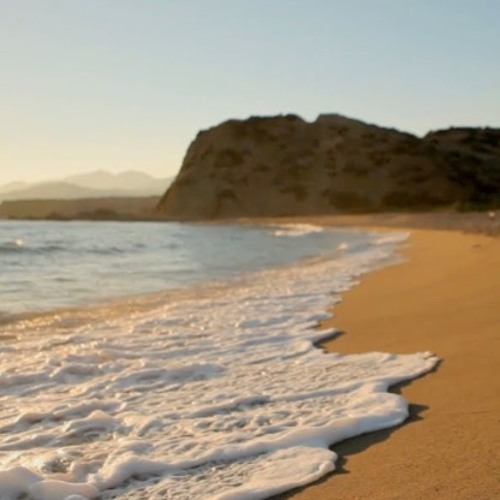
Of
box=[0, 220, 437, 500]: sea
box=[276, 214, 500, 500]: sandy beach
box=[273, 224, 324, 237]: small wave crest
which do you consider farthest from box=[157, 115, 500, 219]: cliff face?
box=[0, 220, 437, 500]: sea

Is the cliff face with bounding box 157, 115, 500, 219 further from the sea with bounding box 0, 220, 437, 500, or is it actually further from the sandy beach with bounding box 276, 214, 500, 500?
the sea with bounding box 0, 220, 437, 500

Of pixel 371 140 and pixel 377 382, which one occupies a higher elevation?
pixel 371 140

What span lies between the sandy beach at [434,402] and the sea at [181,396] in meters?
0.14

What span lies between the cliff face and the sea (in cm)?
6675

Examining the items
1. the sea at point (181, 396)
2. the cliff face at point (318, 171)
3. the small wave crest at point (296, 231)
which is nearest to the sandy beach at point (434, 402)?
the sea at point (181, 396)

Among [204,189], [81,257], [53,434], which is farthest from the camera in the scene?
[204,189]

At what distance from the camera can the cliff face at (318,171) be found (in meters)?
75.4

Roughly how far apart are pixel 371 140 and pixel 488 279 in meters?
75.1

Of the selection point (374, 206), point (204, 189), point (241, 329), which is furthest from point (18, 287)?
point (204, 189)

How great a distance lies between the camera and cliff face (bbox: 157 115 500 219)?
75.4m

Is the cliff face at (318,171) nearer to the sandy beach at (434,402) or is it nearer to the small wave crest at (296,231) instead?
the small wave crest at (296,231)

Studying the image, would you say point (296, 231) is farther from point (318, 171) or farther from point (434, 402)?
point (318, 171)

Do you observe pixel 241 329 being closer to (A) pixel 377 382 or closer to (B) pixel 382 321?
(B) pixel 382 321

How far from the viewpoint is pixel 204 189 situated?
81.1 meters
